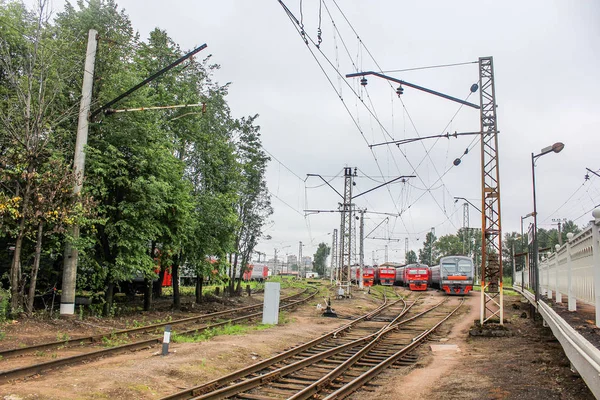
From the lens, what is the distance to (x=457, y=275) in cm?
3738

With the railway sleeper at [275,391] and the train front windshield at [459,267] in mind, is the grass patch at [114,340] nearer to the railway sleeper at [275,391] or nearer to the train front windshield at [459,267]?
the railway sleeper at [275,391]

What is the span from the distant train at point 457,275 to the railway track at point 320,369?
2059 cm

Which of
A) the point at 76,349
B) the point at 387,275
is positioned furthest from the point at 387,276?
the point at 76,349

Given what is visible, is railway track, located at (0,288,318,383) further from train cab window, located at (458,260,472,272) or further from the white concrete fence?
train cab window, located at (458,260,472,272)

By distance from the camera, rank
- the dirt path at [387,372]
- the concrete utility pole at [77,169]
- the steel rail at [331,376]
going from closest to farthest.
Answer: the dirt path at [387,372], the steel rail at [331,376], the concrete utility pole at [77,169]

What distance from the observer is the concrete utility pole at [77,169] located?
15232 mm

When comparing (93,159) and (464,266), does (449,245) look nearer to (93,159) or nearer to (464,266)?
(464,266)

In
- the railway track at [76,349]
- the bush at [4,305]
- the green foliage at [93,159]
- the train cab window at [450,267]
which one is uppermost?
the green foliage at [93,159]

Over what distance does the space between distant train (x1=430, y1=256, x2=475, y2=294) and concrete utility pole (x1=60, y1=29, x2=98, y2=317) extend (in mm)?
29281

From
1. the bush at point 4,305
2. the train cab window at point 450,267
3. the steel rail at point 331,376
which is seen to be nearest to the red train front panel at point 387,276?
the train cab window at point 450,267

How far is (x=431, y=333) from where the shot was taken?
1789 centimetres

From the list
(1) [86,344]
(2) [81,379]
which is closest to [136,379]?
(2) [81,379]

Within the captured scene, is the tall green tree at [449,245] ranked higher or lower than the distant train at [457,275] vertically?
higher

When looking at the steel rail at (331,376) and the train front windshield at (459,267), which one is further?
the train front windshield at (459,267)
